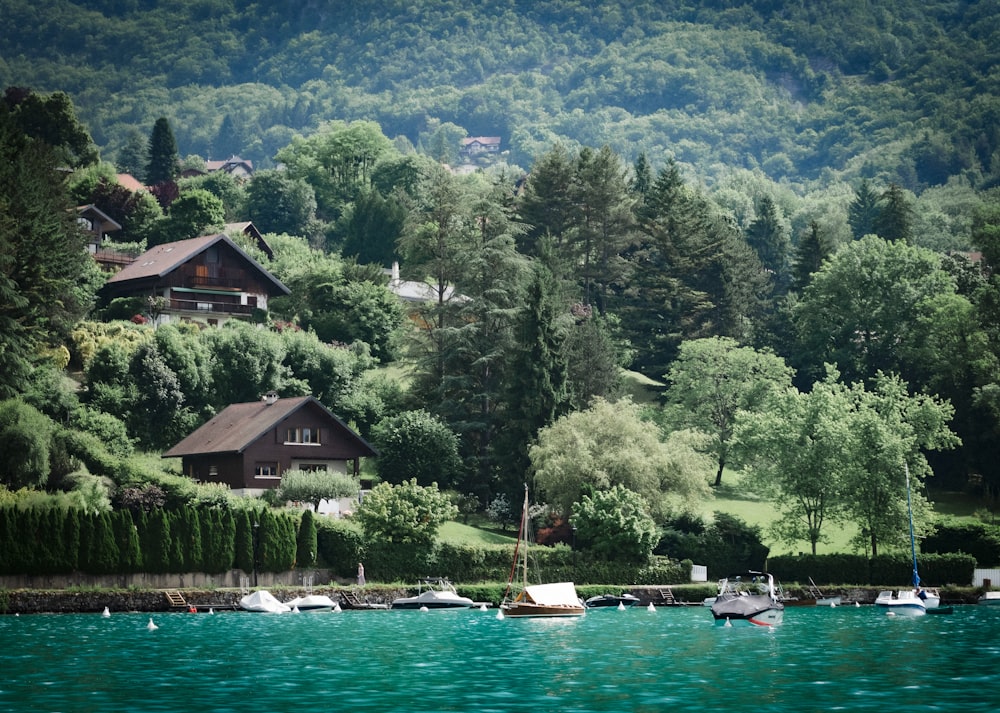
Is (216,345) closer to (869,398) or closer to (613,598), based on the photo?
(613,598)

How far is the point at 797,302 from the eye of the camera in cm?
13300

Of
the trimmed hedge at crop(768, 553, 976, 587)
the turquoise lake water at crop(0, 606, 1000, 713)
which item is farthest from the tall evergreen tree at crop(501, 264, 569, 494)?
the turquoise lake water at crop(0, 606, 1000, 713)

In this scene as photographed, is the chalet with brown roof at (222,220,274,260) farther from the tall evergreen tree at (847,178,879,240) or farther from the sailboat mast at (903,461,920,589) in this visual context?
the sailboat mast at (903,461,920,589)

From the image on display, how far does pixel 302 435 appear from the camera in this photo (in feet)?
297

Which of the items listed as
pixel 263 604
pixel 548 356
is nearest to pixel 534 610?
pixel 263 604

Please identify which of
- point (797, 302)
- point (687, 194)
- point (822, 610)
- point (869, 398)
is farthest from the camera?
point (687, 194)

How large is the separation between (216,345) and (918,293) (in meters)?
59.1

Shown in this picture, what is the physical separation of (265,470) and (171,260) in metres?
33.9

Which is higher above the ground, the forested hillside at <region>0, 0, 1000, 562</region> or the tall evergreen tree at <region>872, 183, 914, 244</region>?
the tall evergreen tree at <region>872, 183, 914, 244</region>

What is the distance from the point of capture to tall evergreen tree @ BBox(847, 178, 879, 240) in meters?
183

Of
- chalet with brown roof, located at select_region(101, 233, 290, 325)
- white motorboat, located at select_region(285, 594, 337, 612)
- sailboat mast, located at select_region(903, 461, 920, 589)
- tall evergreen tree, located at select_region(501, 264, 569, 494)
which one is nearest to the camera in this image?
white motorboat, located at select_region(285, 594, 337, 612)

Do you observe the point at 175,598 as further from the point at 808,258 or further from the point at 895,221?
the point at 895,221

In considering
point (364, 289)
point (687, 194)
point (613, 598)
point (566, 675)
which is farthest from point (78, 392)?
point (687, 194)

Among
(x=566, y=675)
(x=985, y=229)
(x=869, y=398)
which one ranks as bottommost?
(x=566, y=675)
